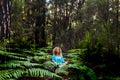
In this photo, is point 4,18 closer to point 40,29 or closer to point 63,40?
point 40,29

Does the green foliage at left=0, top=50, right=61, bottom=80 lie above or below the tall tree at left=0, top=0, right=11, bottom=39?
below

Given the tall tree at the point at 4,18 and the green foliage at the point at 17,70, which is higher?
the tall tree at the point at 4,18

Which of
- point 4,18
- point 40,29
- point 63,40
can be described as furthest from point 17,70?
point 63,40

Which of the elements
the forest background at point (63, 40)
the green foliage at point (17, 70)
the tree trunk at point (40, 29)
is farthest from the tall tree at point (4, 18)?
the tree trunk at point (40, 29)

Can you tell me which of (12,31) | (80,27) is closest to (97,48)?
(12,31)

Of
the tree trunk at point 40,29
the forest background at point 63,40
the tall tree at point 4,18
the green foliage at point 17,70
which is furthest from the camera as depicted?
the tree trunk at point 40,29

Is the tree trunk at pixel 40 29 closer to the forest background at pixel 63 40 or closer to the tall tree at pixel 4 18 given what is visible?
the forest background at pixel 63 40

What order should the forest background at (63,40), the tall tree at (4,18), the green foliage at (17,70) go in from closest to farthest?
the green foliage at (17,70)
the forest background at (63,40)
the tall tree at (4,18)

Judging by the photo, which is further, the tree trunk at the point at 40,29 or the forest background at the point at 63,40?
the tree trunk at the point at 40,29

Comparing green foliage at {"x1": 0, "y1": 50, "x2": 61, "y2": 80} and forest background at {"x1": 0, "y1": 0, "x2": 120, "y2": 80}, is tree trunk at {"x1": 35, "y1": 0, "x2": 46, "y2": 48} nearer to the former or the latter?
forest background at {"x1": 0, "y1": 0, "x2": 120, "y2": 80}

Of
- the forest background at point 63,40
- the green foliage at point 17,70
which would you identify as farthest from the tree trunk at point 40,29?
the green foliage at point 17,70

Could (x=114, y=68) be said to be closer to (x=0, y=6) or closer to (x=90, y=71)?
(x=90, y=71)

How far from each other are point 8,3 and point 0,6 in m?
0.45

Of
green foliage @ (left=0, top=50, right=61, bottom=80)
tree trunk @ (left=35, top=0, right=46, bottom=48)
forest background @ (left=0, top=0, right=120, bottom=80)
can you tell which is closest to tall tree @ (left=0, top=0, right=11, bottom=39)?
forest background @ (left=0, top=0, right=120, bottom=80)
